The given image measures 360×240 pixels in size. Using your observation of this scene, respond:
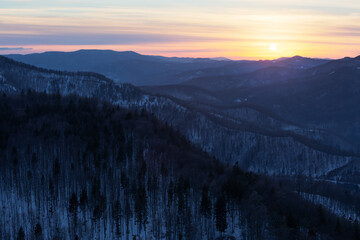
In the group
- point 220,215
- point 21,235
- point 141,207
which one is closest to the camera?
point 21,235

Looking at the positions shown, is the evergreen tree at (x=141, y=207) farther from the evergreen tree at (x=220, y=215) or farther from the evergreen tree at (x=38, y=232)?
the evergreen tree at (x=38, y=232)

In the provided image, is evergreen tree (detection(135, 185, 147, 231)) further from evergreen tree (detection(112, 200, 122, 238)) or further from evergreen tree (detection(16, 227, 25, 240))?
evergreen tree (detection(16, 227, 25, 240))

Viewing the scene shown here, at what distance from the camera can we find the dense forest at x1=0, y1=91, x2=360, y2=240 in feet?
273

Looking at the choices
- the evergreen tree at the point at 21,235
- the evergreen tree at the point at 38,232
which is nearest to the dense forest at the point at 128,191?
the evergreen tree at the point at 21,235

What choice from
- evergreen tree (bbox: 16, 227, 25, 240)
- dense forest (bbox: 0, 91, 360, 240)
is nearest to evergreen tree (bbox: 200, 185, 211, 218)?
dense forest (bbox: 0, 91, 360, 240)

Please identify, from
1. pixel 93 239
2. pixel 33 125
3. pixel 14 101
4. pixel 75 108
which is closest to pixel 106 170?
pixel 93 239

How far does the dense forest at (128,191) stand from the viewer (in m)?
83.1

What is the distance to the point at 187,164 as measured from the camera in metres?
108

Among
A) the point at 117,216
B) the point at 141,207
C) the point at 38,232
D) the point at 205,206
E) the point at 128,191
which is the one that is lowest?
the point at 38,232

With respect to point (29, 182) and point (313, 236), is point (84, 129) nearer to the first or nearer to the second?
point (29, 182)

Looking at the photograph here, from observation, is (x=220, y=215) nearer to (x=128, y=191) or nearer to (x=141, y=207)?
(x=141, y=207)

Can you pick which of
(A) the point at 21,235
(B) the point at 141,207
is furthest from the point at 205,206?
(A) the point at 21,235

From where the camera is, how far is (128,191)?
314ft

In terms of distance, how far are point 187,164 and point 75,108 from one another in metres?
53.7
